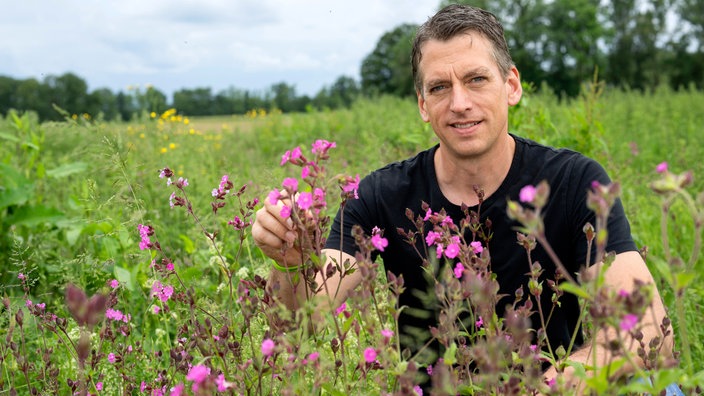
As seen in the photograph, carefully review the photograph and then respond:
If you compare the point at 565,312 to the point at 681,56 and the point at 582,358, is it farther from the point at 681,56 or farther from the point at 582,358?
the point at 681,56

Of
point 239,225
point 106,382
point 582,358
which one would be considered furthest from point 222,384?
point 106,382

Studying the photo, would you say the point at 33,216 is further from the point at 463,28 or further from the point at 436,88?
the point at 463,28

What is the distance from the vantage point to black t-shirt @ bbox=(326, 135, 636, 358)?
2.49m

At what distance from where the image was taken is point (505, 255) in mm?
2514

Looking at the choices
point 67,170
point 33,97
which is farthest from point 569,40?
point 67,170

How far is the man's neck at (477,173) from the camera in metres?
2.65

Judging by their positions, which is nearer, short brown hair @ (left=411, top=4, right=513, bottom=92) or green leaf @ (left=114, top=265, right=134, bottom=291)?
short brown hair @ (left=411, top=4, right=513, bottom=92)

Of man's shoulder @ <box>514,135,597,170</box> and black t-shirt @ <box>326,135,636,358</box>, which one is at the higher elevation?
man's shoulder @ <box>514,135,597,170</box>

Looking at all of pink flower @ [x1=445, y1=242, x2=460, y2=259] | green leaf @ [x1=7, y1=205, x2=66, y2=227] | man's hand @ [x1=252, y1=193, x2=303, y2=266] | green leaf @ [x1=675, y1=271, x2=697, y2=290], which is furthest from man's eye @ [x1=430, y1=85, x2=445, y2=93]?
green leaf @ [x1=7, y1=205, x2=66, y2=227]

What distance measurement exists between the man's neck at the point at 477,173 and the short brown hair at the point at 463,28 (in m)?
0.38

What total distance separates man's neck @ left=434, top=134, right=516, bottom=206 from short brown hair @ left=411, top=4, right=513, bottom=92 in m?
0.38

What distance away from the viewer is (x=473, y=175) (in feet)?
8.75

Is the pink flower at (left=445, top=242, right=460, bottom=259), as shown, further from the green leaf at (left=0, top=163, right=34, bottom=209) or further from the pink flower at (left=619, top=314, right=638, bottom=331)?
the green leaf at (left=0, top=163, right=34, bottom=209)

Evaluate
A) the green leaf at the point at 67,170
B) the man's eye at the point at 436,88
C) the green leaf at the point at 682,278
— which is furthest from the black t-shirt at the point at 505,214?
the green leaf at the point at 67,170
